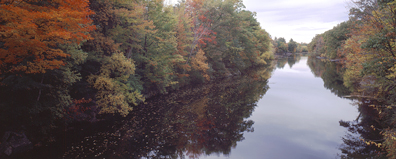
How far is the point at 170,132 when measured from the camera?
13305 mm

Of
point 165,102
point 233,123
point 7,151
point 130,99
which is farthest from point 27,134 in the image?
point 233,123

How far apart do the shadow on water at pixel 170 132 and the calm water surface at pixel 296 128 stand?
0.96 metres

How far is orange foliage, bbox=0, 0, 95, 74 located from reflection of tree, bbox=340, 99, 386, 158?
15.4m

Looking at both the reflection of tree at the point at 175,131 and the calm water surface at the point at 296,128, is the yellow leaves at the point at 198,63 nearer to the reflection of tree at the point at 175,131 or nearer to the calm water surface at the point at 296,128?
the reflection of tree at the point at 175,131

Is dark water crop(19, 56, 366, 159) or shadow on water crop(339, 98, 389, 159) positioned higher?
shadow on water crop(339, 98, 389, 159)

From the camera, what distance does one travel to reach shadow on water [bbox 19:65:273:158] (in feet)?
35.6

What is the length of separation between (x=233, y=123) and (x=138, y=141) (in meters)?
6.96

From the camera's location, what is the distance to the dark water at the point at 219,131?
1086cm

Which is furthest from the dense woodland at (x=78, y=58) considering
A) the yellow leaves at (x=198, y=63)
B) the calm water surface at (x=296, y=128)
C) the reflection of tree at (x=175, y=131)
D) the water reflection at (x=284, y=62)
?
the water reflection at (x=284, y=62)

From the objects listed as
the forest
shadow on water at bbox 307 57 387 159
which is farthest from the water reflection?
the forest

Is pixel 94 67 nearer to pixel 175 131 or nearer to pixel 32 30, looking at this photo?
pixel 32 30

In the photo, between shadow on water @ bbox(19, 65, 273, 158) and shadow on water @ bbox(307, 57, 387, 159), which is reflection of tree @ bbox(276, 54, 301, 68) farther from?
shadow on water @ bbox(19, 65, 273, 158)

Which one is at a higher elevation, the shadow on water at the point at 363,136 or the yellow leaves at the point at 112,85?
the yellow leaves at the point at 112,85

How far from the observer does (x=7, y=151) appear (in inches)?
383
